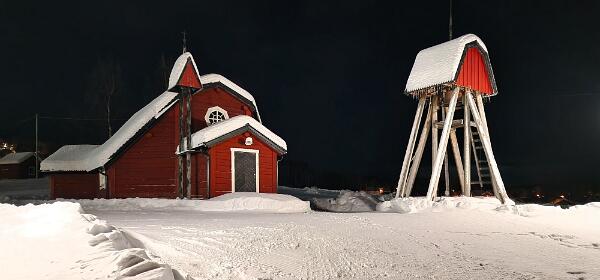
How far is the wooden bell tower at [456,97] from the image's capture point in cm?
1617

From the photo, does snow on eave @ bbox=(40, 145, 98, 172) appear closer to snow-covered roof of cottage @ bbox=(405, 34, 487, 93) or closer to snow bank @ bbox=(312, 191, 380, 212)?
snow bank @ bbox=(312, 191, 380, 212)

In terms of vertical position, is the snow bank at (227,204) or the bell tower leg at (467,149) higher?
the bell tower leg at (467,149)

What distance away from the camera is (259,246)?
762cm

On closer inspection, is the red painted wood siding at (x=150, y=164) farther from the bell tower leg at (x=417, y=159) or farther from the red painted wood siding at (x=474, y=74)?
the red painted wood siding at (x=474, y=74)

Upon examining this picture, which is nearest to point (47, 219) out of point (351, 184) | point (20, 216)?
point (20, 216)

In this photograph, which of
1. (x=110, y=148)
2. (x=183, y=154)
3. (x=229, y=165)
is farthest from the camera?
(x=110, y=148)

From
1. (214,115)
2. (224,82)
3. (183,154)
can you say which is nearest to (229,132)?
(183,154)

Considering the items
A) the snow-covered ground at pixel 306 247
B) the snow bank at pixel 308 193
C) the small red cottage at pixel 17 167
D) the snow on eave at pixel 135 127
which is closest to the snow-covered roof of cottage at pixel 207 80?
the snow on eave at pixel 135 127

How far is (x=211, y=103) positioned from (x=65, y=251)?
17888mm

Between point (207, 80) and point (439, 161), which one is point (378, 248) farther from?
point (207, 80)

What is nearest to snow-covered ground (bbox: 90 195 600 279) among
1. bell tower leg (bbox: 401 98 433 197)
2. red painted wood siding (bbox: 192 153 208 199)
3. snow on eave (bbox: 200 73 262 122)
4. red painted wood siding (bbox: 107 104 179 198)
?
bell tower leg (bbox: 401 98 433 197)

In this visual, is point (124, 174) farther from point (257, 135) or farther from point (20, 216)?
point (20, 216)

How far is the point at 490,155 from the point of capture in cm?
1644

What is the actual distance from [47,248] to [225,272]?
2.30m
